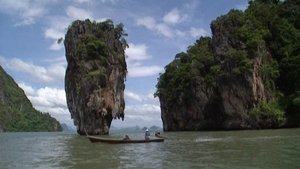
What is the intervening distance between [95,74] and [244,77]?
20.5 m

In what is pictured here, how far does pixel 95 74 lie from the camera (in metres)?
56.5

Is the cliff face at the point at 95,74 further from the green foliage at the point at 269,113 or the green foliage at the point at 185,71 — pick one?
the green foliage at the point at 269,113

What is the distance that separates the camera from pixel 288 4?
7144 cm

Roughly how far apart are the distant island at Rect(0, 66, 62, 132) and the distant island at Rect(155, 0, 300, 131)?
3857 inches

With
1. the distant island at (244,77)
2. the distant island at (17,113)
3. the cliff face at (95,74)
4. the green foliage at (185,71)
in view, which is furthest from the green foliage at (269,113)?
the distant island at (17,113)

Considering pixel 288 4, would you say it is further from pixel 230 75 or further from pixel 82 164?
pixel 82 164

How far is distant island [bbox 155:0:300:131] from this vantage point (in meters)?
59.5

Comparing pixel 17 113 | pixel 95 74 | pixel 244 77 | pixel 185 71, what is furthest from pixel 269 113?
pixel 17 113

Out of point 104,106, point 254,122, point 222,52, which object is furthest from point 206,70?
point 104,106

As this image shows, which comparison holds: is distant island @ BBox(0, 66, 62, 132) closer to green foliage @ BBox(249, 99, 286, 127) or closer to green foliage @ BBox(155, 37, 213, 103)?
green foliage @ BBox(155, 37, 213, 103)

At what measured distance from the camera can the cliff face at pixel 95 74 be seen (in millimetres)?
56375

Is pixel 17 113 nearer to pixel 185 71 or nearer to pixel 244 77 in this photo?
pixel 185 71

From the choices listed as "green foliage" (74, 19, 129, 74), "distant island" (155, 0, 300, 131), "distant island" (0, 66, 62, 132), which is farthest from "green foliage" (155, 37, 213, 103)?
"distant island" (0, 66, 62, 132)

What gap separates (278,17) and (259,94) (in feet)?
50.2
